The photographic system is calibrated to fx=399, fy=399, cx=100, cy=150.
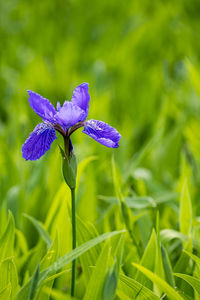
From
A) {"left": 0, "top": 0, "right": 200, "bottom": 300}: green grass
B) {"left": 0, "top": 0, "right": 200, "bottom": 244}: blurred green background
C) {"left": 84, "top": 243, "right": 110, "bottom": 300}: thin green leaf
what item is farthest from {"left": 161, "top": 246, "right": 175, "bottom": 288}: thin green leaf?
{"left": 0, "top": 0, "right": 200, "bottom": 244}: blurred green background

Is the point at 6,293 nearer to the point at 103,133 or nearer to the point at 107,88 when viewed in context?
the point at 103,133

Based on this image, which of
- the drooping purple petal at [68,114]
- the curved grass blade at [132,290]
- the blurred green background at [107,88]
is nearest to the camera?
the drooping purple petal at [68,114]

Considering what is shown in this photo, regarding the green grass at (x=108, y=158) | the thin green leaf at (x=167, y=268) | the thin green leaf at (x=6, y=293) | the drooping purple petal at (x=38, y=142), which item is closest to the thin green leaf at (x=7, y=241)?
the green grass at (x=108, y=158)

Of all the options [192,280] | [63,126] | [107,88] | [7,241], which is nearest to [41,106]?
[63,126]

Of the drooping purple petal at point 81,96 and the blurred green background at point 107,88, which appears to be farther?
the blurred green background at point 107,88

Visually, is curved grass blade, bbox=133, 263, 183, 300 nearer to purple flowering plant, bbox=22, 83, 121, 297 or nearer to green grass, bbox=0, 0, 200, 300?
green grass, bbox=0, 0, 200, 300

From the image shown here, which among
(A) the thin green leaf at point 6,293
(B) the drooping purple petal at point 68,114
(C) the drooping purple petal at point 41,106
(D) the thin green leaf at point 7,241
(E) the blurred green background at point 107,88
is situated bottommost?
(A) the thin green leaf at point 6,293

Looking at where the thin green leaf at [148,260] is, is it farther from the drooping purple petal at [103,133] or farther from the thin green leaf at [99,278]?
the drooping purple petal at [103,133]

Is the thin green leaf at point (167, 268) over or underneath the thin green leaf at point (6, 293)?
over

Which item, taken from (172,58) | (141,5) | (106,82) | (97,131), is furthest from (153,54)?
(97,131)
